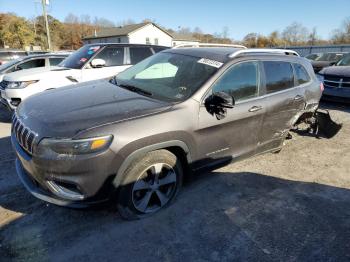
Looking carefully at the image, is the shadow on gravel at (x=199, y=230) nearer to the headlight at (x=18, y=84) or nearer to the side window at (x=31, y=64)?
the headlight at (x=18, y=84)

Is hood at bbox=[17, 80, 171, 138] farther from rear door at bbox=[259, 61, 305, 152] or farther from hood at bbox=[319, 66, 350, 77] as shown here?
hood at bbox=[319, 66, 350, 77]

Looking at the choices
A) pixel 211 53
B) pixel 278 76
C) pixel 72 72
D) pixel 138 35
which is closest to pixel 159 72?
pixel 211 53

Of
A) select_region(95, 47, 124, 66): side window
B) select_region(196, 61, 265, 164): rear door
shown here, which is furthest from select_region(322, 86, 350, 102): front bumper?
select_region(95, 47, 124, 66): side window

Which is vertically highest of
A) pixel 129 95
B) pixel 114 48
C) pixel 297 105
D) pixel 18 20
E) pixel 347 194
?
pixel 18 20

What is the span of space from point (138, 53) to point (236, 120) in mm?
5021

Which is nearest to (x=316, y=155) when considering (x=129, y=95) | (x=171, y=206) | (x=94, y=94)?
(x=171, y=206)

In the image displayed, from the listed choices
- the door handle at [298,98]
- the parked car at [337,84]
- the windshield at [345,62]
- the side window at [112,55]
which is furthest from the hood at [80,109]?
the windshield at [345,62]

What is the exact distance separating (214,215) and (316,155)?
2796 millimetres

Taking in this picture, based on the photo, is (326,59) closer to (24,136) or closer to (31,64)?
(31,64)

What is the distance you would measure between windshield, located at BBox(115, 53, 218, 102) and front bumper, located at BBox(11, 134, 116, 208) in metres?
1.14

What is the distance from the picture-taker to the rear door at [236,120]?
136 inches

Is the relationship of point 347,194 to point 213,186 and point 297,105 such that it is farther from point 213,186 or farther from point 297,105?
point 213,186

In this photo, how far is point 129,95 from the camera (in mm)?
3531

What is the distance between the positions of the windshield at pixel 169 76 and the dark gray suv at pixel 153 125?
0.01 m
